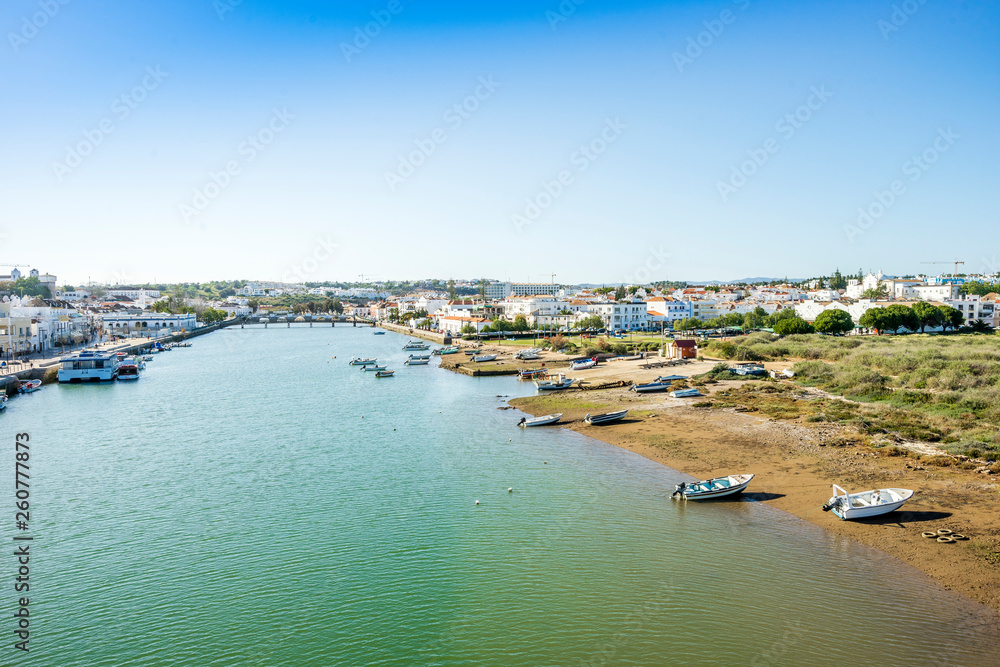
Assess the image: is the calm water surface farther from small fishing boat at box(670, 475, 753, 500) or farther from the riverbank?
the riverbank

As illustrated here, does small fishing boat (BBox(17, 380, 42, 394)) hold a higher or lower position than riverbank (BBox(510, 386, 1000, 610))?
higher

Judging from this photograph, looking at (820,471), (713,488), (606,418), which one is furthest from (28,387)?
(820,471)

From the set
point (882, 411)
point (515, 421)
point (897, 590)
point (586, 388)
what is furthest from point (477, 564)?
point (586, 388)

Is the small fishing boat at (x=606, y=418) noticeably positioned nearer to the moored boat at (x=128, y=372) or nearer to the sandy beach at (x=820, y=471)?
the sandy beach at (x=820, y=471)

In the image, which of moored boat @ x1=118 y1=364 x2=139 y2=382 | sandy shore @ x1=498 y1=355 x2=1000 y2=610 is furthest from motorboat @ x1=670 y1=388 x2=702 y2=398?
moored boat @ x1=118 y1=364 x2=139 y2=382

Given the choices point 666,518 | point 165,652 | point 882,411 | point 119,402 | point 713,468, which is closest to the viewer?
point 165,652

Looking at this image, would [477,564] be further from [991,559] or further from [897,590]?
[991,559]

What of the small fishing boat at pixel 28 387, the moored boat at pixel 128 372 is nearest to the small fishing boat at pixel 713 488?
the small fishing boat at pixel 28 387
